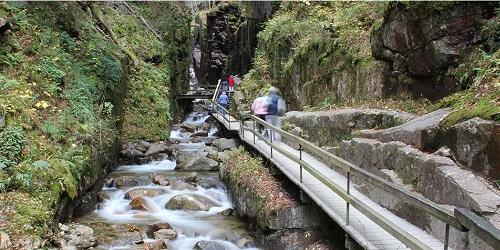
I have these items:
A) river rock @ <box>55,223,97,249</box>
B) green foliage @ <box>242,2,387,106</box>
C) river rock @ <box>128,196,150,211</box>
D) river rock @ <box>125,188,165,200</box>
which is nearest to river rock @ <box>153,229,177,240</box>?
river rock @ <box>55,223,97,249</box>

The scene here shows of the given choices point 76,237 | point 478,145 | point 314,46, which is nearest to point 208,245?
point 76,237

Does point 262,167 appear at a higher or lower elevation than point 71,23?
lower

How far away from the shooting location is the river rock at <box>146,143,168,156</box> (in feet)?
58.2

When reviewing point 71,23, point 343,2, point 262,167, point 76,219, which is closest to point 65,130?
point 76,219

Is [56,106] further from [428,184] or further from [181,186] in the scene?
[428,184]

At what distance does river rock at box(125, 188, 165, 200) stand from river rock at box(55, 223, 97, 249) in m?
2.87

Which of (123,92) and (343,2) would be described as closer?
(123,92)

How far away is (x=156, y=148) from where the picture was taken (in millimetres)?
18297

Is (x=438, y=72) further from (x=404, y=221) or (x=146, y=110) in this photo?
(x=146, y=110)

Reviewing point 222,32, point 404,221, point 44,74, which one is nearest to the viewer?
point 404,221

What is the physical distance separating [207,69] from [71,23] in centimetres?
3231

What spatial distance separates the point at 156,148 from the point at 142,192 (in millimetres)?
5935

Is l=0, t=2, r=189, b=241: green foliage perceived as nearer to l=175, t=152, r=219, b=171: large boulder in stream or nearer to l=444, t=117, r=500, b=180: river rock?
l=175, t=152, r=219, b=171: large boulder in stream

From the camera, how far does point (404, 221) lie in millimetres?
6184
